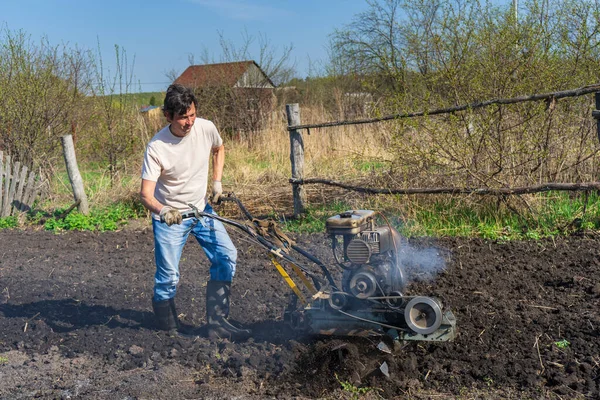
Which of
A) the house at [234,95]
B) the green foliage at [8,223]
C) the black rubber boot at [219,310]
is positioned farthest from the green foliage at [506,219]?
the house at [234,95]

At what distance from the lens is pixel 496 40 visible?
6855 millimetres

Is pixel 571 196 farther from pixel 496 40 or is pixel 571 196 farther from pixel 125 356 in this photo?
pixel 125 356

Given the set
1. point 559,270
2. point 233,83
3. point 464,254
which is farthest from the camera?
point 233,83

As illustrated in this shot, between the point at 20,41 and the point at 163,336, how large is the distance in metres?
8.56

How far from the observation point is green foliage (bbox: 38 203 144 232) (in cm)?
858

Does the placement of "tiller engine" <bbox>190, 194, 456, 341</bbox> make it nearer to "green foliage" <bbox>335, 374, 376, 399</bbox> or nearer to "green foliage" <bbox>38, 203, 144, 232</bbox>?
"green foliage" <bbox>335, 374, 376, 399</bbox>

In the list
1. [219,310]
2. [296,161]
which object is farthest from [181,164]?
[296,161]

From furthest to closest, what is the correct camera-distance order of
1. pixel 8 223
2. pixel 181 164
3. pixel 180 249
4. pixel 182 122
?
1. pixel 8 223
2. pixel 180 249
3. pixel 181 164
4. pixel 182 122

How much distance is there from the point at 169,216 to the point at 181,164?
1.99 ft

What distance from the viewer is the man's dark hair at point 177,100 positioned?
13.0 ft

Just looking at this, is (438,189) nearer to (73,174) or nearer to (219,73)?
(73,174)

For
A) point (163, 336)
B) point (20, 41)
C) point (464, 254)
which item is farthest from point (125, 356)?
point (20, 41)

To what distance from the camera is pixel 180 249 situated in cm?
436

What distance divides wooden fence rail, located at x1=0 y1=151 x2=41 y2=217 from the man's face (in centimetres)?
652
